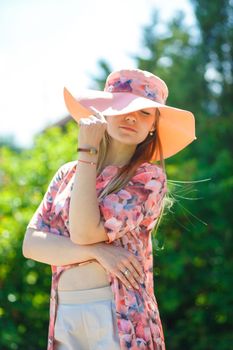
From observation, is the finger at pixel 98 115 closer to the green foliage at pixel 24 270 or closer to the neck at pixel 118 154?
the neck at pixel 118 154

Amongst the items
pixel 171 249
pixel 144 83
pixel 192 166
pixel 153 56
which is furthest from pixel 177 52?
pixel 144 83

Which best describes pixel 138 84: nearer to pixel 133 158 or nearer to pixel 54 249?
pixel 133 158

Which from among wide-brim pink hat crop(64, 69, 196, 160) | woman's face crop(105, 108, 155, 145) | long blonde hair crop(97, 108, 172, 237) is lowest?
long blonde hair crop(97, 108, 172, 237)

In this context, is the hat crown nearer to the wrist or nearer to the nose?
the nose

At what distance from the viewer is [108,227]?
2131 mm

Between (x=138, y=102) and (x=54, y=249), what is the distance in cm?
Answer: 63

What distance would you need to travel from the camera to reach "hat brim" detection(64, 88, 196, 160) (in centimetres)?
224

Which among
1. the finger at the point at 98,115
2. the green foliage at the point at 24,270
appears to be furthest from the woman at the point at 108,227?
the green foliage at the point at 24,270

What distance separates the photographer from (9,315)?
17.2 ft

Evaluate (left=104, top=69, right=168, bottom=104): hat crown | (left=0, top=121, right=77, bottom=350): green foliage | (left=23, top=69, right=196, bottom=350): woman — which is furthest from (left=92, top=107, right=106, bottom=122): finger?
(left=0, top=121, right=77, bottom=350): green foliage

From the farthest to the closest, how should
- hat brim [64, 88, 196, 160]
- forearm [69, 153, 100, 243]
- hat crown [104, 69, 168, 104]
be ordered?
hat crown [104, 69, 168, 104] < hat brim [64, 88, 196, 160] < forearm [69, 153, 100, 243]

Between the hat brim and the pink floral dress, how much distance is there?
241 millimetres

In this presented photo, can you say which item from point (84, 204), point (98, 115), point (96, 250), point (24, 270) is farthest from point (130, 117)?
point (24, 270)

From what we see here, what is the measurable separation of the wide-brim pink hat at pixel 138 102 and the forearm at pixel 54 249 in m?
0.50
